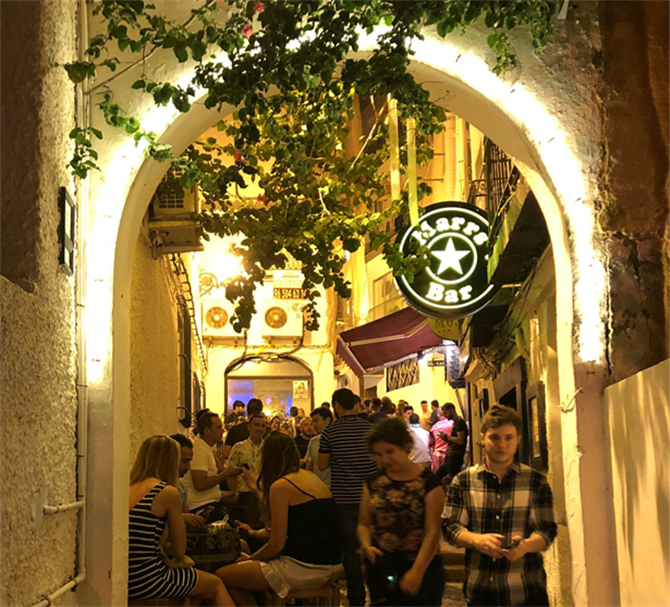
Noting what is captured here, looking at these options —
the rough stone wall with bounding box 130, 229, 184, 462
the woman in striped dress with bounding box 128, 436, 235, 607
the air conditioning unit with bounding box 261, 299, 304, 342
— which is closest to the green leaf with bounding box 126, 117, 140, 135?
the woman in striped dress with bounding box 128, 436, 235, 607

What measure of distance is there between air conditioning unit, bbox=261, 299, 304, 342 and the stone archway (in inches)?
926

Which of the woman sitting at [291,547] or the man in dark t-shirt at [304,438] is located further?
the man in dark t-shirt at [304,438]

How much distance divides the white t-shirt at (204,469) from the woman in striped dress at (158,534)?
221cm

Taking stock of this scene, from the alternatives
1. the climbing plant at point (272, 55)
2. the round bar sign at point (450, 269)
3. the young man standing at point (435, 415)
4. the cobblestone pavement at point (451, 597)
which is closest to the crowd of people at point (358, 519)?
the cobblestone pavement at point (451, 597)

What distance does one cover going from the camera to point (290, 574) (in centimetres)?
599

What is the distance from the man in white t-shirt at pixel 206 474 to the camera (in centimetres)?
804

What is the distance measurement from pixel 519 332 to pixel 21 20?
304 inches

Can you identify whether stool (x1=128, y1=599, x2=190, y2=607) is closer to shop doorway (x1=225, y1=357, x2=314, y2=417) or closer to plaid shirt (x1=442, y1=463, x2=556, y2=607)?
plaid shirt (x1=442, y1=463, x2=556, y2=607)

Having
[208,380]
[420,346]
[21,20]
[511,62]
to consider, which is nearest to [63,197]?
[21,20]

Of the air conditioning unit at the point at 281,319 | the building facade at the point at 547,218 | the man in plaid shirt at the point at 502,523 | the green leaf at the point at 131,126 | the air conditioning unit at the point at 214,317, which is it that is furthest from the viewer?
the air conditioning unit at the point at 281,319

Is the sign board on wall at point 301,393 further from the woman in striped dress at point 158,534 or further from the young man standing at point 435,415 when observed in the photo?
the woman in striped dress at point 158,534

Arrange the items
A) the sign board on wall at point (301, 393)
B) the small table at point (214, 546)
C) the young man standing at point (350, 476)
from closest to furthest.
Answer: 1. the small table at point (214, 546)
2. the young man standing at point (350, 476)
3. the sign board on wall at point (301, 393)

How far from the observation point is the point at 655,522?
3.91 m

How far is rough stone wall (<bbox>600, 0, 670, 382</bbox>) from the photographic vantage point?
5164 millimetres
